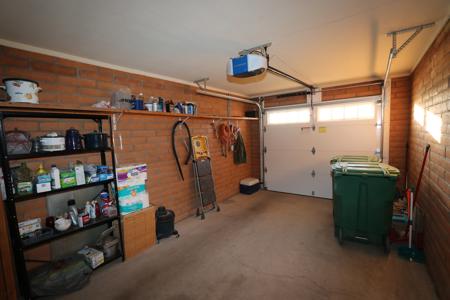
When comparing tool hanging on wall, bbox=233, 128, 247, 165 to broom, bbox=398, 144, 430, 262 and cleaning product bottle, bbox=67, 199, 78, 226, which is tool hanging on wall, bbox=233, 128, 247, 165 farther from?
cleaning product bottle, bbox=67, 199, 78, 226

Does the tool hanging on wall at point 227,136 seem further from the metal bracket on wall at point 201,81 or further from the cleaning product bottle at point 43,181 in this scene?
the cleaning product bottle at point 43,181

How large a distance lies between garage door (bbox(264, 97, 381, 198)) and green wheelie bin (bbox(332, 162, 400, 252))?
1570 millimetres

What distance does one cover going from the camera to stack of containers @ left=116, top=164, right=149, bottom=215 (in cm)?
239

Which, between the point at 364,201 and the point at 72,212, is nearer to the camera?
the point at 72,212

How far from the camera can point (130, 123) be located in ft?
8.95

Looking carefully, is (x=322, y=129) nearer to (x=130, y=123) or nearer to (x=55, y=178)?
(x=130, y=123)

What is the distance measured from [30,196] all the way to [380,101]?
16.6ft

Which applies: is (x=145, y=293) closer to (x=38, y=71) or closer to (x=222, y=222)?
(x=222, y=222)

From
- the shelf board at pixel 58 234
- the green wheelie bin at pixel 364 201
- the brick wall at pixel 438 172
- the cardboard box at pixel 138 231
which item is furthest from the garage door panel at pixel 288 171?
the shelf board at pixel 58 234

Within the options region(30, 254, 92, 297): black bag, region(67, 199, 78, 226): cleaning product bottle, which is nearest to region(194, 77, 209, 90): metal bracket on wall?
region(67, 199, 78, 226): cleaning product bottle

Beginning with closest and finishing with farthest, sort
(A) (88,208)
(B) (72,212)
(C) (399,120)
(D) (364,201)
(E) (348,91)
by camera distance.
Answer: (B) (72,212) → (A) (88,208) → (D) (364,201) → (C) (399,120) → (E) (348,91)

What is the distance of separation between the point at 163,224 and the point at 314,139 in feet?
11.1

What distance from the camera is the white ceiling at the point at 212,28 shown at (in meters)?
1.44

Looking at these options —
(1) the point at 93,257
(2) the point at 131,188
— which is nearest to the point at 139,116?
(2) the point at 131,188
